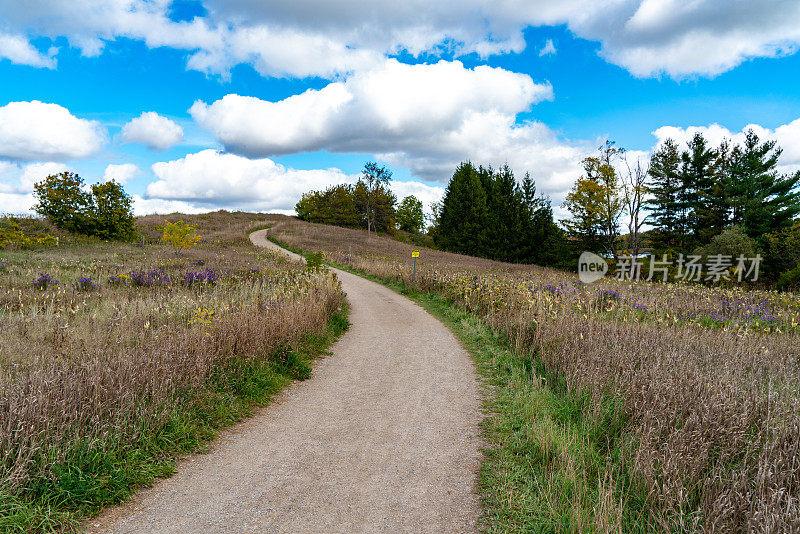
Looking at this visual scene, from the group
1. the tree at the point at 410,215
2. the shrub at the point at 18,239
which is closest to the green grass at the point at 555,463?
the shrub at the point at 18,239

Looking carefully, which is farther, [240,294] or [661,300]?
[661,300]

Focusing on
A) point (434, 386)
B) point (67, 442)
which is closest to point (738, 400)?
point (434, 386)

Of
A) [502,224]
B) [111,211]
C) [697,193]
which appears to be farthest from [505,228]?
[111,211]

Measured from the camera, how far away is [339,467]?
13.5 feet

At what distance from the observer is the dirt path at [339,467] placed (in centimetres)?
334

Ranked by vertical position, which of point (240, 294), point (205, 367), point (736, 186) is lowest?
point (205, 367)

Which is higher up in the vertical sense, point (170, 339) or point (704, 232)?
point (704, 232)

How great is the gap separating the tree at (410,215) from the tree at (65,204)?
51.9m

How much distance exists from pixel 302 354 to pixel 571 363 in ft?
16.0

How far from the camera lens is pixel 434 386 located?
22.0 feet

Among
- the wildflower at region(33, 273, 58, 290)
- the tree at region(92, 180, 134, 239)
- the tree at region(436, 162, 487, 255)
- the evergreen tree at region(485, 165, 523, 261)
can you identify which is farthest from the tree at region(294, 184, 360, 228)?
the wildflower at region(33, 273, 58, 290)

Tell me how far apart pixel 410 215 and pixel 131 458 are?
249 ft

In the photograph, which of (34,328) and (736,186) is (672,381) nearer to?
(34,328)

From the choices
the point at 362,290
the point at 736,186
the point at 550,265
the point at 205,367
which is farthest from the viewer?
the point at 550,265
